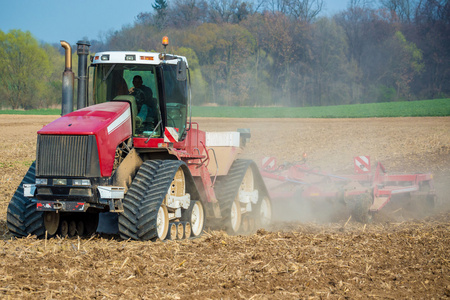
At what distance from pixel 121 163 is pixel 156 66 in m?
1.66

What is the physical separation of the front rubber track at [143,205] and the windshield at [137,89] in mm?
915

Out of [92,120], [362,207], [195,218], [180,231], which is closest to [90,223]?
[180,231]

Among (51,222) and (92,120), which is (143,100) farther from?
(51,222)

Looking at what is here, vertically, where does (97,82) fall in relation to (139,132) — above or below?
above

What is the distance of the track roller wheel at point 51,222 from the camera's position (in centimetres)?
742

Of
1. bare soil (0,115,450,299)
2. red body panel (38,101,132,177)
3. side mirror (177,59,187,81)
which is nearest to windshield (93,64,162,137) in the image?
red body panel (38,101,132,177)

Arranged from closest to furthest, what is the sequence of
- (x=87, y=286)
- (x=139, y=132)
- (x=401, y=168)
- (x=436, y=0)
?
(x=87, y=286)
(x=139, y=132)
(x=401, y=168)
(x=436, y=0)

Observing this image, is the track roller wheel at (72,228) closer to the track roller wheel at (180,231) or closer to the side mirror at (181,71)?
the track roller wheel at (180,231)

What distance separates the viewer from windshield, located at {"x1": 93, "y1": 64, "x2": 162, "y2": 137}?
7934 mm

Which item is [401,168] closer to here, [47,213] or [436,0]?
[47,213]

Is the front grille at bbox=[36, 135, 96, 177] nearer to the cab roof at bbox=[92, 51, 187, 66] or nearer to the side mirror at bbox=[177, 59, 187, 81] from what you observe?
the side mirror at bbox=[177, 59, 187, 81]

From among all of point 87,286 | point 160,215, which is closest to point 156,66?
Answer: point 160,215

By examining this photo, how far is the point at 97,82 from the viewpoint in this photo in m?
8.34

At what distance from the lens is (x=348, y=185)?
11672mm
